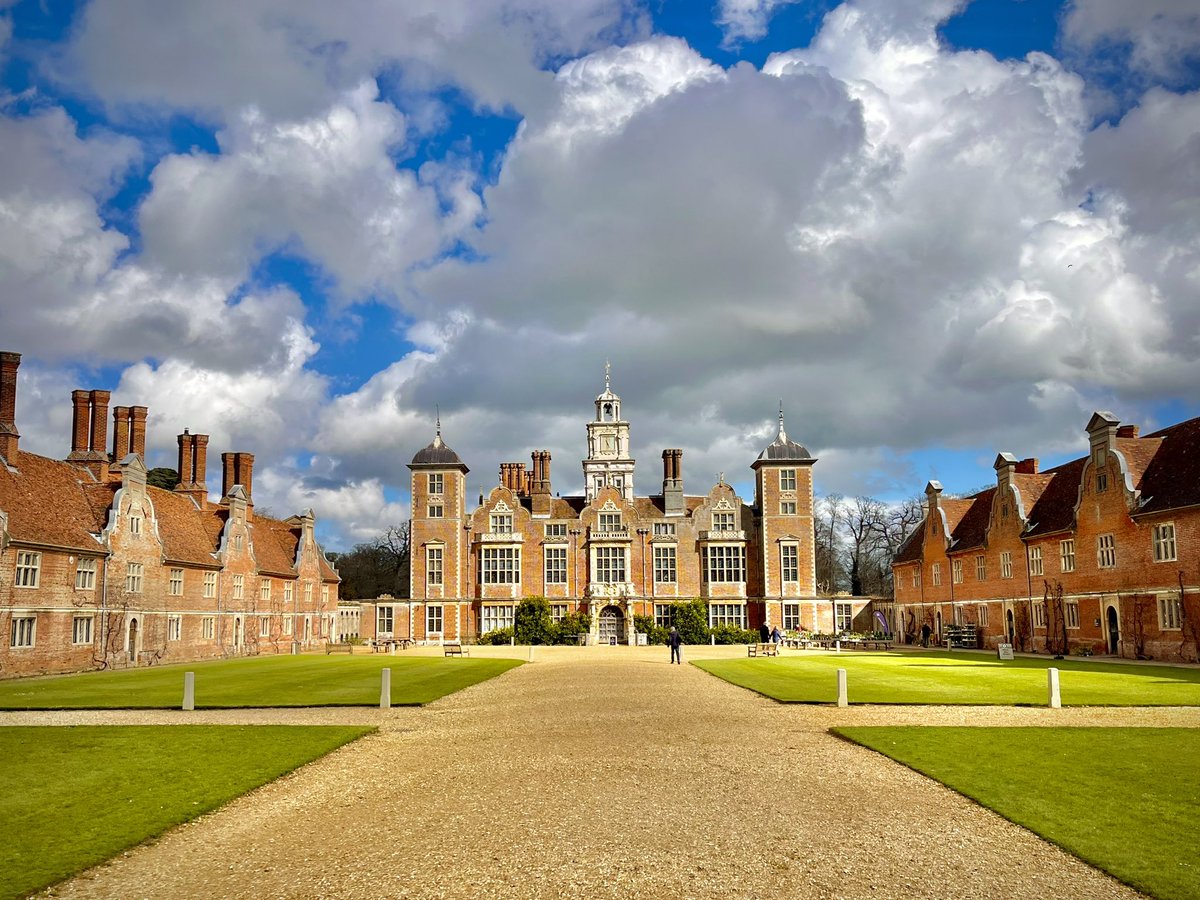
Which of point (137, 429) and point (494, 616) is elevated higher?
point (137, 429)

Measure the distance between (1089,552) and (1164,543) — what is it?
4.48 meters

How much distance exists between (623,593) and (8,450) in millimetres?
30914

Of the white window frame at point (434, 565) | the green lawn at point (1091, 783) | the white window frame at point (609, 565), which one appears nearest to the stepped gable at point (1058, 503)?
the white window frame at point (609, 565)

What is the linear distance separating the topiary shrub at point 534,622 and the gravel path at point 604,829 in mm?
36679

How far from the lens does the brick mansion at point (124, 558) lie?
97.8 feet

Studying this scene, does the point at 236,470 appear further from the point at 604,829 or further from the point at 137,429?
the point at 604,829

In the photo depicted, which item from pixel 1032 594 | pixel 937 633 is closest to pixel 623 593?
pixel 937 633

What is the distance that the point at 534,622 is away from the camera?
2056 inches

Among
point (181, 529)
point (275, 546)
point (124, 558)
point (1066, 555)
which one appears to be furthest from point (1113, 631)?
point (275, 546)

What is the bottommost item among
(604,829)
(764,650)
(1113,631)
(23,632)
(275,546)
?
(764,650)

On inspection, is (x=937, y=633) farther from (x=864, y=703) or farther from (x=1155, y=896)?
(x=1155, y=896)

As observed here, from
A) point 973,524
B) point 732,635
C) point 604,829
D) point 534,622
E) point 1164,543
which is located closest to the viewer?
point 604,829

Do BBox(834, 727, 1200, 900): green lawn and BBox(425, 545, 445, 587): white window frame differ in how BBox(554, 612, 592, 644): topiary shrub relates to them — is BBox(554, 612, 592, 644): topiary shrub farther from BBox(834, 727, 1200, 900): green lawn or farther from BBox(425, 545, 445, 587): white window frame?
BBox(834, 727, 1200, 900): green lawn

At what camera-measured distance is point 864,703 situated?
1897cm
